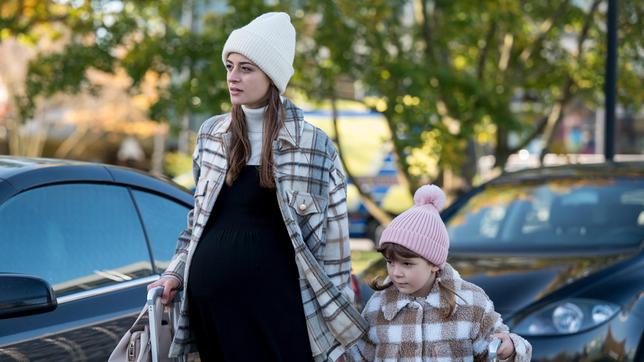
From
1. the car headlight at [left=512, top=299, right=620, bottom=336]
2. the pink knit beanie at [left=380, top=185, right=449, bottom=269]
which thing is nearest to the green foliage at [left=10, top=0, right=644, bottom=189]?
the car headlight at [left=512, top=299, right=620, bottom=336]

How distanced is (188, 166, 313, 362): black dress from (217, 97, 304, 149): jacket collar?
0.47 feet

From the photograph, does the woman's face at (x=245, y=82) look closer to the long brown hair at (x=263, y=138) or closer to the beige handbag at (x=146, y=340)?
the long brown hair at (x=263, y=138)

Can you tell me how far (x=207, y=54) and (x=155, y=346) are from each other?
7851 millimetres

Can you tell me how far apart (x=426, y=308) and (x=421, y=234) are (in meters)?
0.24

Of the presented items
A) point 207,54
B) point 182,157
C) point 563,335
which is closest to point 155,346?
point 563,335

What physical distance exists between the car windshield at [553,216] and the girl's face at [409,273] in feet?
10.5

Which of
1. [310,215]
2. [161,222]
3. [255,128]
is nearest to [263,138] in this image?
[255,128]

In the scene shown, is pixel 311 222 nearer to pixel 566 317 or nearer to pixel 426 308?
pixel 426 308

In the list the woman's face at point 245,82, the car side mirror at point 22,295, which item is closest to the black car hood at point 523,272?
the woman's face at point 245,82

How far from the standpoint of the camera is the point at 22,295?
3266 millimetres

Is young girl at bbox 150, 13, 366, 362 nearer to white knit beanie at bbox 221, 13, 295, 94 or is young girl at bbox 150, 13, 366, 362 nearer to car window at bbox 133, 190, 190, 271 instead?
white knit beanie at bbox 221, 13, 295, 94

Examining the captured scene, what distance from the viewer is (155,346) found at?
3.25 metres

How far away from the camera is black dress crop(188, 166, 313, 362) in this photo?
319 cm

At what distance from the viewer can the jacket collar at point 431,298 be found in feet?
11.0
